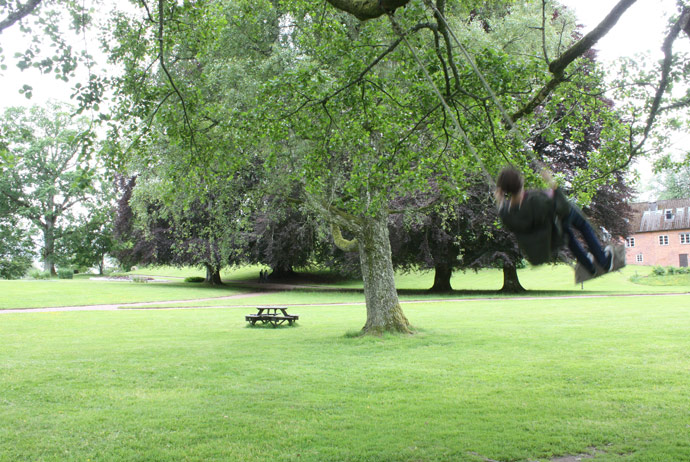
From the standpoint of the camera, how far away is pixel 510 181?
5578 mm

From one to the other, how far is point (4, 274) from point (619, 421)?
52805 millimetres

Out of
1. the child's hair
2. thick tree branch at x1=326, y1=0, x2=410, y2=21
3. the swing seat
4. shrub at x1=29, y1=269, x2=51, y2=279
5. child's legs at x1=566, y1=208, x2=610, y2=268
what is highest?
thick tree branch at x1=326, y1=0, x2=410, y2=21

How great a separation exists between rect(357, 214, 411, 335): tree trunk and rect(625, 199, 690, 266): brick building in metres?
50.7

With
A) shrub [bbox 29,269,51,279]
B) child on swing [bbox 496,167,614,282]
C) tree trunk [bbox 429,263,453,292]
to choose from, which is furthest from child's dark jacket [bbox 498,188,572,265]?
shrub [bbox 29,269,51,279]

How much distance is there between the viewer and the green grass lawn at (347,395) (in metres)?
5.68

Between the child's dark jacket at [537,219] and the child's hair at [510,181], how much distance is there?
139 mm

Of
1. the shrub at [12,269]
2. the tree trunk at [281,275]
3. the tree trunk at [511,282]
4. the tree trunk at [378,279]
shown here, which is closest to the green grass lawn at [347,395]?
the tree trunk at [378,279]

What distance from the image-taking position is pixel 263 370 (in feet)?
32.2

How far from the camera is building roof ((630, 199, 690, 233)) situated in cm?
5725

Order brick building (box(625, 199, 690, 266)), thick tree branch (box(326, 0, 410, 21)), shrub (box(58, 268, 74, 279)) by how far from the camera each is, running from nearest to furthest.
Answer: thick tree branch (box(326, 0, 410, 21)) → shrub (box(58, 268, 74, 279)) → brick building (box(625, 199, 690, 266))

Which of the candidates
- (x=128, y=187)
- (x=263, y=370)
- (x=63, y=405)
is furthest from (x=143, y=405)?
(x=128, y=187)

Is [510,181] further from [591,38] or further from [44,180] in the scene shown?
[44,180]

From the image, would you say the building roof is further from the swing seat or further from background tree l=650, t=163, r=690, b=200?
the swing seat

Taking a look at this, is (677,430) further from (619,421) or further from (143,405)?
(143,405)
